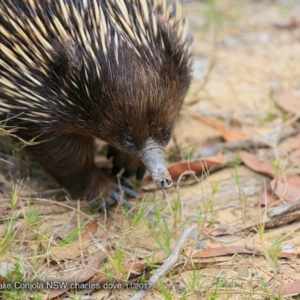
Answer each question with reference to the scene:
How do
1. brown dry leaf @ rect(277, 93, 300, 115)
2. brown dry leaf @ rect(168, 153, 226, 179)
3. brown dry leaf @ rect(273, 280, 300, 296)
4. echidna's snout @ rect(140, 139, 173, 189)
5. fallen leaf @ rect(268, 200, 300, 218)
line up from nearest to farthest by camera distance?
brown dry leaf @ rect(273, 280, 300, 296), echidna's snout @ rect(140, 139, 173, 189), fallen leaf @ rect(268, 200, 300, 218), brown dry leaf @ rect(168, 153, 226, 179), brown dry leaf @ rect(277, 93, 300, 115)

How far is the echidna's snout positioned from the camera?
2654 millimetres

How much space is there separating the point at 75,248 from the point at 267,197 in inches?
43.8

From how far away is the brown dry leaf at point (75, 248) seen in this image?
2.81m

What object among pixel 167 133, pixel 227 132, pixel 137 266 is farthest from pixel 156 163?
pixel 227 132

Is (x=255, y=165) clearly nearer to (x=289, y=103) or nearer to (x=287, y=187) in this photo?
(x=287, y=187)

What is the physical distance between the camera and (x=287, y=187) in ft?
11.2

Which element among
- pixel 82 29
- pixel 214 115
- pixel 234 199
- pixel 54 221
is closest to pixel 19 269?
pixel 54 221

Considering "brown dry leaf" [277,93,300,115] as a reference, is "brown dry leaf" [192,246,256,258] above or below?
below

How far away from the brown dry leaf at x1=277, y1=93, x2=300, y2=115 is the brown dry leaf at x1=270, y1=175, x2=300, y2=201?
0.84 meters

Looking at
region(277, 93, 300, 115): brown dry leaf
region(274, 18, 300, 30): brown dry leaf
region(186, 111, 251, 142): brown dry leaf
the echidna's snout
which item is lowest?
region(186, 111, 251, 142): brown dry leaf

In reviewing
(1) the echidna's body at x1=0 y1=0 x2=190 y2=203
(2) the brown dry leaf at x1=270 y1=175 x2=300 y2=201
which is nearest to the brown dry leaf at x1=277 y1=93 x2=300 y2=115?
(2) the brown dry leaf at x1=270 y1=175 x2=300 y2=201

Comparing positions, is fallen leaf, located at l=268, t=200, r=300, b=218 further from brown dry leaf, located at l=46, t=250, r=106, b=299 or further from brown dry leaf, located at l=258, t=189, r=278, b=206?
brown dry leaf, located at l=46, t=250, r=106, b=299

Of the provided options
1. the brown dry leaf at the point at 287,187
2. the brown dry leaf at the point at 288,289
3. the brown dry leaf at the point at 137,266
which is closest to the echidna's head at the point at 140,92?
the brown dry leaf at the point at 137,266

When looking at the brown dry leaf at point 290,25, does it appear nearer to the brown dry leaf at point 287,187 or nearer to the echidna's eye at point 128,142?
the brown dry leaf at point 287,187
